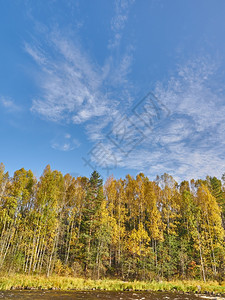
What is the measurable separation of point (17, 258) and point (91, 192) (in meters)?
11.3

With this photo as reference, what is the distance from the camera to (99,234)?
73.8 ft

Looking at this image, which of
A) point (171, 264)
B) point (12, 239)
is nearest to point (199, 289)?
point (171, 264)

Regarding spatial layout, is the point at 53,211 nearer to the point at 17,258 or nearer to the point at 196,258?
the point at 17,258

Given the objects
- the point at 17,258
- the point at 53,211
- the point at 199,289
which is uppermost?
the point at 53,211

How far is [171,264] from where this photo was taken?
23.8 metres

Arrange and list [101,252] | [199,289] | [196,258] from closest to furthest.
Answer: [199,289] < [101,252] < [196,258]

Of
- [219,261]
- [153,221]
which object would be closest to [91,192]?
[153,221]

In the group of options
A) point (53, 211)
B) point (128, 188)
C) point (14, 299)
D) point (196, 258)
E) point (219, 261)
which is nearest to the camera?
point (14, 299)

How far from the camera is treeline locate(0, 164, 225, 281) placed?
67.5 ft

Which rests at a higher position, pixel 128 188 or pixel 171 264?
pixel 128 188

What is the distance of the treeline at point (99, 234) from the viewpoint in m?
Answer: 20.6

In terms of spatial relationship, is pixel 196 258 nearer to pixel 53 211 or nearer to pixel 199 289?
pixel 199 289

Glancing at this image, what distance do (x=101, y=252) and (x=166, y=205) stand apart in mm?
12675

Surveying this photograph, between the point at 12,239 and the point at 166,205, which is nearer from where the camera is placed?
the point at 12,239
